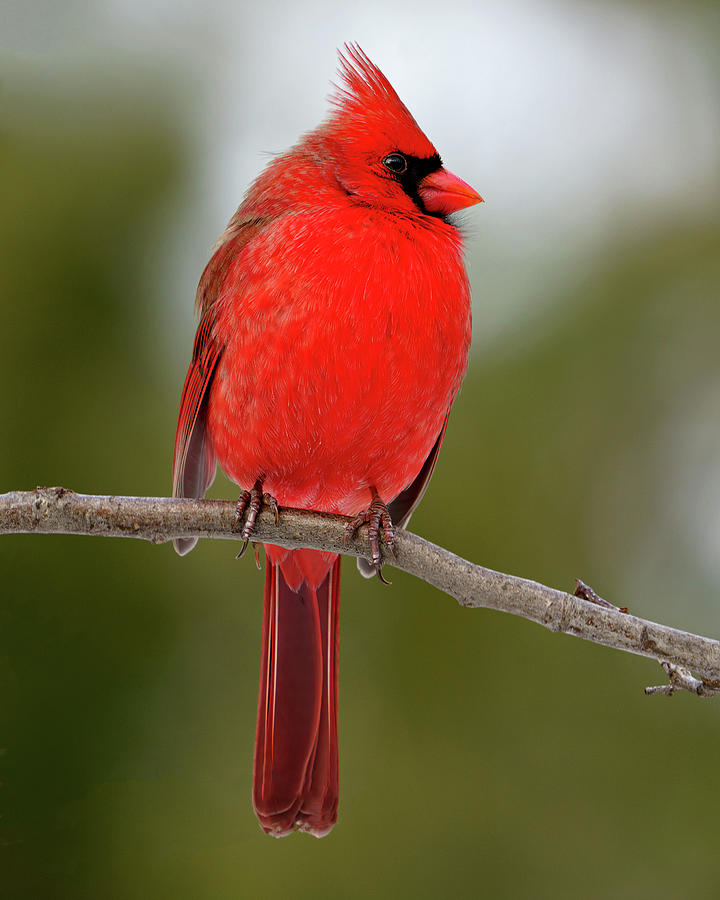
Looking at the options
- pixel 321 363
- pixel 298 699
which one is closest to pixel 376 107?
pixel 321 363

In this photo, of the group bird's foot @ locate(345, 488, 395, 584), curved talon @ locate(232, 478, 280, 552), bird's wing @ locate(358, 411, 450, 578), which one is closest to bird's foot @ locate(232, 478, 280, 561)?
curved talon @ locate(232, 478, 280, 552)

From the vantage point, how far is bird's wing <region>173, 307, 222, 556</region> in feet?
5.19

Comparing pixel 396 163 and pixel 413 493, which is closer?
pixel 396 163

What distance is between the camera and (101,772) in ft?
5.71

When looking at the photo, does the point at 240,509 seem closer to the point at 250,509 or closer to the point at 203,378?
the point at 250,509

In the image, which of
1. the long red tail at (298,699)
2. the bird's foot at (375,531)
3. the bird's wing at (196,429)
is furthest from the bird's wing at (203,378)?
the bird's foot at (375,531)

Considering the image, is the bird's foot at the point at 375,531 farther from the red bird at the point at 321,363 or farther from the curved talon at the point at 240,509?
the curved talon at the point at 240,509

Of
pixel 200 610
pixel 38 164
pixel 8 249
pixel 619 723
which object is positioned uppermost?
pixel 38 164

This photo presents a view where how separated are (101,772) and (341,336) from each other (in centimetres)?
90

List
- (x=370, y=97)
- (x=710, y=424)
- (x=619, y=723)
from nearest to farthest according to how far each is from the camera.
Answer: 1. (x=370, y=97)
2. (x=619, y=723)
3. (x=710, y=424)

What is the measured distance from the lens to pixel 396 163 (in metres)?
1.57

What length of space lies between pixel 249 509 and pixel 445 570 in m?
0.28

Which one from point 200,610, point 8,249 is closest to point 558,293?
Result: point 200,610

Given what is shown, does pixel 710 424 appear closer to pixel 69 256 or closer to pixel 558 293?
pixel 558 293
